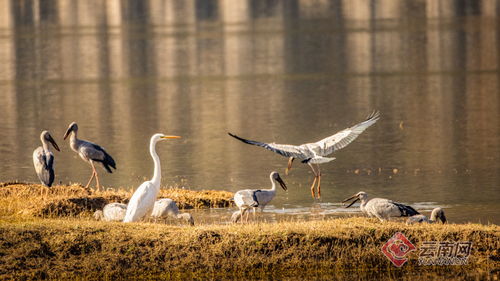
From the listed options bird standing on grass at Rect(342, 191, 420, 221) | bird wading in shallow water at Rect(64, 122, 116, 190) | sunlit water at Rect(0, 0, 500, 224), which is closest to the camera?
bird standing on grass at Rect(342, 191, 420, 221)

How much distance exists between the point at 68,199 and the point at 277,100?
823 inches

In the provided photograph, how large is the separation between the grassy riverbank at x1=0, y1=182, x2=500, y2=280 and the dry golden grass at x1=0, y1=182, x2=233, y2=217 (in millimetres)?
2567

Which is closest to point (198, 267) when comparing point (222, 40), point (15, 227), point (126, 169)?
Result: point (15, 227)

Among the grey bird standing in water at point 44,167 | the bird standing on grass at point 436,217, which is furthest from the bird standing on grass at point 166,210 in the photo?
the bird standing on grass at point 436,217

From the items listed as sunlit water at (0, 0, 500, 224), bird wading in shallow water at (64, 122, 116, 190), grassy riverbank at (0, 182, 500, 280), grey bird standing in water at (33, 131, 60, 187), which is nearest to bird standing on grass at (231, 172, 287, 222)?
sunlit water at (0, 0, 500, 224)

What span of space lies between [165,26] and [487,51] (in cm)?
3141

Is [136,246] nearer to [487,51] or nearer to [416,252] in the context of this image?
[416,252]

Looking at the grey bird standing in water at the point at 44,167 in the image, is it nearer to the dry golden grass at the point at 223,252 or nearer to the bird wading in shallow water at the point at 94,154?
the bird wading in shallow water at the point at 94,154

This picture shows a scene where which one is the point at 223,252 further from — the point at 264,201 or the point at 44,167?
the point at 44,167

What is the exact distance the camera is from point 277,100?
36.9m

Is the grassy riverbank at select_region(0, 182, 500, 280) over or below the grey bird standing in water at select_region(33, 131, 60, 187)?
below

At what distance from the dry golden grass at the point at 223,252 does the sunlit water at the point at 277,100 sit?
9.13 ft

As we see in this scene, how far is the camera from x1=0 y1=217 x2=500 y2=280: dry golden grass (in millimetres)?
12883

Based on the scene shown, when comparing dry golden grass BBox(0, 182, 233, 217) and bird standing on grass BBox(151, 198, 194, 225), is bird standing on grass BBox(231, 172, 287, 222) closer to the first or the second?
bird standing on grass BBox(151, 198, 194, 225)
